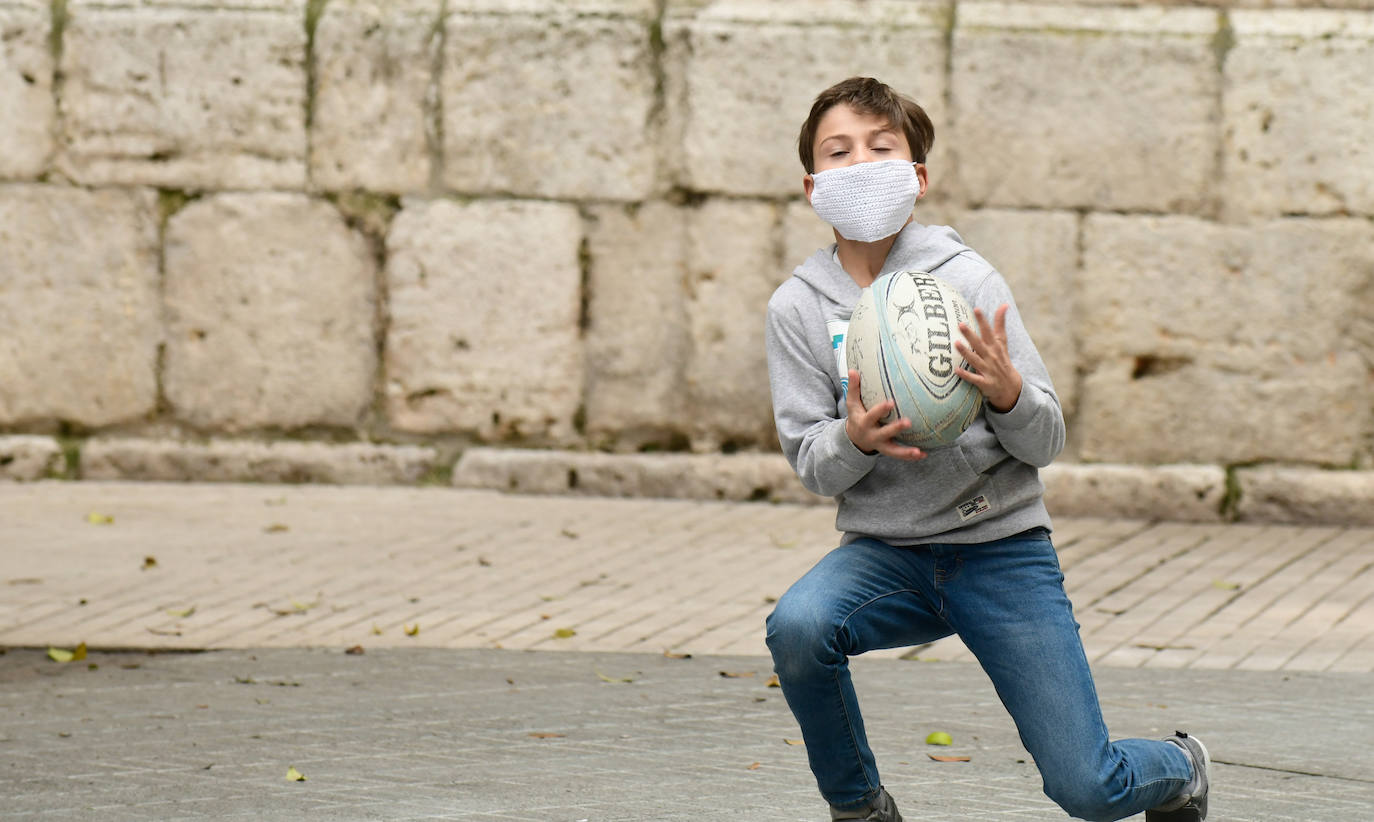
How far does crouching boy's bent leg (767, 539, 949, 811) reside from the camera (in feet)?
11.1

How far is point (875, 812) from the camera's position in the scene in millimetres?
3537

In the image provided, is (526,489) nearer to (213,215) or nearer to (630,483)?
(630,483)

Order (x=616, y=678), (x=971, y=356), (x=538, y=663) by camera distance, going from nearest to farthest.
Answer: (x=971, y=356), (x=616, y=678), (x=538, y=663)

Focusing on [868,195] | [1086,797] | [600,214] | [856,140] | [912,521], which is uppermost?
[856,140]

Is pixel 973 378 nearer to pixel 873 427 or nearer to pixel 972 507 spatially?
pixel 873 427

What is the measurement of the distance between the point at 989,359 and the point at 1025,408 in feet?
0.45

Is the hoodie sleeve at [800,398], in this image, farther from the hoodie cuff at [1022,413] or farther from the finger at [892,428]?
the hoodie cuff at [1022,413]

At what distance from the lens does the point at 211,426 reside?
888cm

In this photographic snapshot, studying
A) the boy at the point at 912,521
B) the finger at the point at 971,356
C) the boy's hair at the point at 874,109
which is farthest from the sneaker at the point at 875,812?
the boy's hair at the point at 874,109

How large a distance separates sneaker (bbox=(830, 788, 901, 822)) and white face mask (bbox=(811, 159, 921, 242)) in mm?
1117

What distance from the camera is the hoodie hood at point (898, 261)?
3.61 metres

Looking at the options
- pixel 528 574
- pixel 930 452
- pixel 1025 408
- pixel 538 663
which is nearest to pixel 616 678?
pixel 538 663

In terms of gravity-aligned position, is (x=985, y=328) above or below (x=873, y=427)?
above

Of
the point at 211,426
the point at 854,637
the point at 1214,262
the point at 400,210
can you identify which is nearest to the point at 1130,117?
the point at 1214,262
